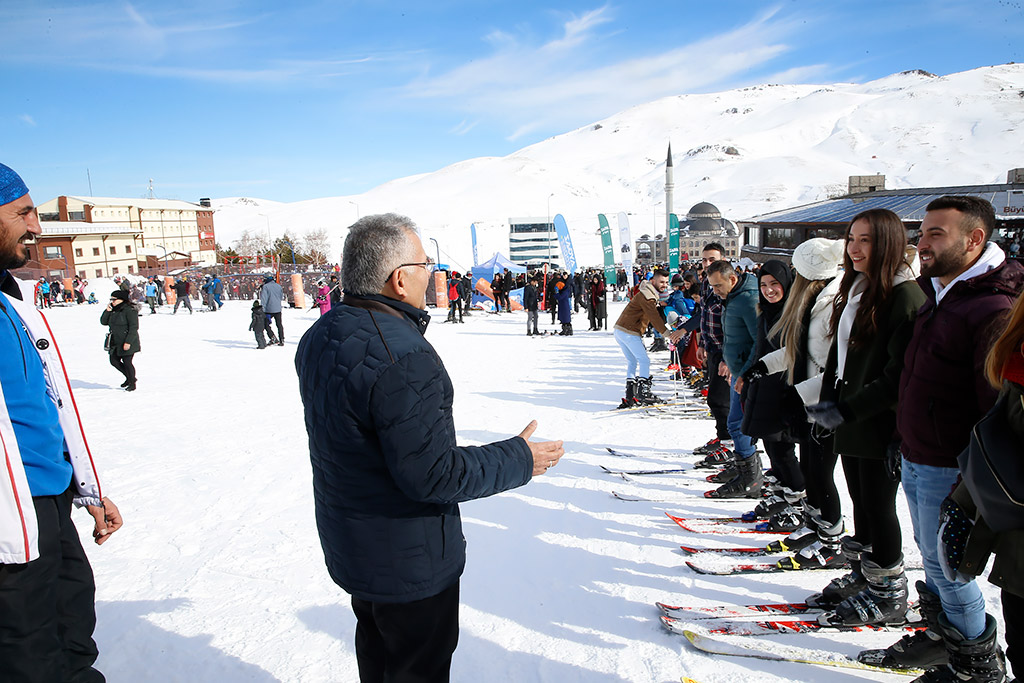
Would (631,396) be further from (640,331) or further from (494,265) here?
(494,265)

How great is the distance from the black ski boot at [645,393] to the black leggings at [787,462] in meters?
3.60

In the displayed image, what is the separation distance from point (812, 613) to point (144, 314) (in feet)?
80.9

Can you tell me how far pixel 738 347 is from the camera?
407 centimetres

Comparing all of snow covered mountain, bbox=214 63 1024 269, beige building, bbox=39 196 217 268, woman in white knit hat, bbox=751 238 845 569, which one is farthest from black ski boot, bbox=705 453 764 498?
beige building, bbox=39 196 217 268

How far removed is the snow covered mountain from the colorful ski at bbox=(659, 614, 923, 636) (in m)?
47.0

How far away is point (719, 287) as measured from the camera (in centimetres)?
418

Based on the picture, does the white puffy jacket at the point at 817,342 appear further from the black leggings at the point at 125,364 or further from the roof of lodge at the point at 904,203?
the roof of lodge at the point at 904,203

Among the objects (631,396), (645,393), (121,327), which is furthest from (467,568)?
(121,327)

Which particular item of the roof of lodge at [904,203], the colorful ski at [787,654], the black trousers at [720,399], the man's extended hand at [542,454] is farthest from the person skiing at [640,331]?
the roof of lodge at [904,203]

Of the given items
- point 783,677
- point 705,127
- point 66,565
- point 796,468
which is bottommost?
point 783,677

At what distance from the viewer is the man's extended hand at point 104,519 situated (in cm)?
196

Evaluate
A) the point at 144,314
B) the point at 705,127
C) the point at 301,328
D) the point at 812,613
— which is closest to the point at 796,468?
the point at 812,613

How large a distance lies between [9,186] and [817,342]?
3.30m

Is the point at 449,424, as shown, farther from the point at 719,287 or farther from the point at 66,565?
the point at 719,287
